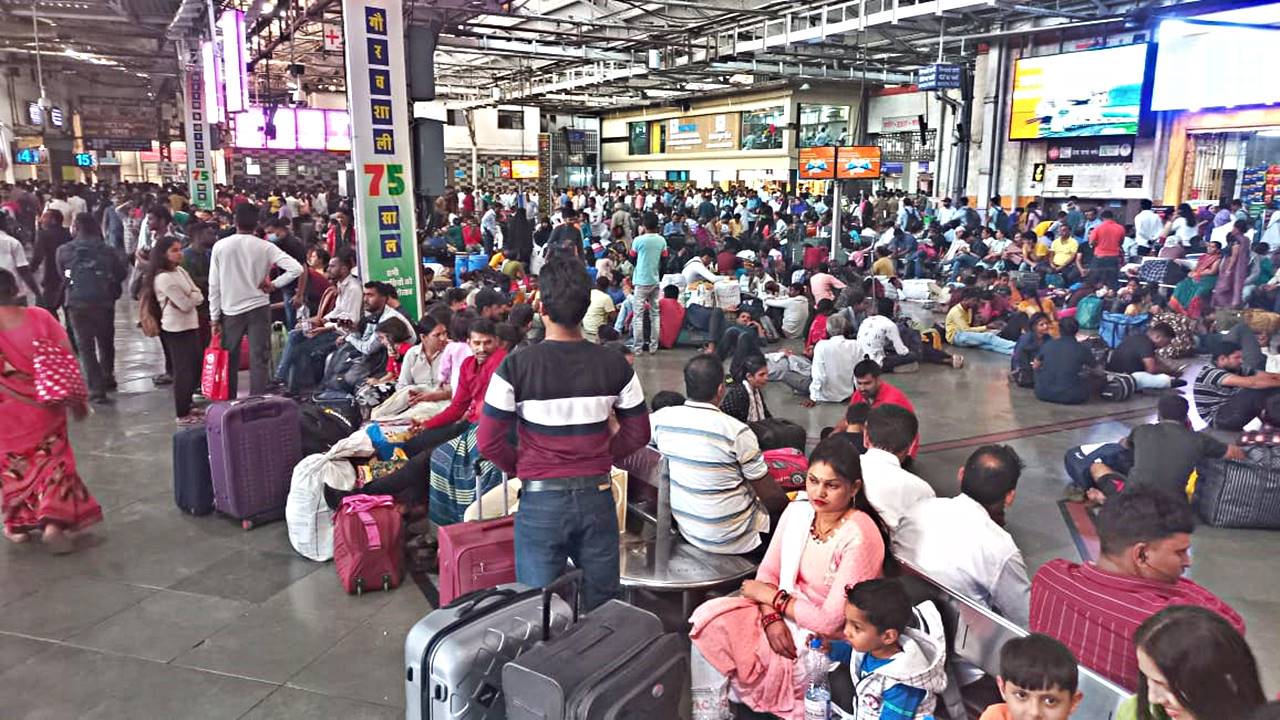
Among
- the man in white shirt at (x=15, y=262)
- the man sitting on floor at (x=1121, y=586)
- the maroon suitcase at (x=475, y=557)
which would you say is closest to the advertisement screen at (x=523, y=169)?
the man in white shirt at (x=15, y=262)

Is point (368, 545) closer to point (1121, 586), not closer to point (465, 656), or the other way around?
point (465, 656)

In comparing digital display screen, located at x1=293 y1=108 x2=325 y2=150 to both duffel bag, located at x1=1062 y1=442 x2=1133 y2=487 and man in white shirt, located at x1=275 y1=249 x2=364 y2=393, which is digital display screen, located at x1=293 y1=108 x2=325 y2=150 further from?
duffel bag, located at x1=1062 y1=442 x2=1133 y2=487

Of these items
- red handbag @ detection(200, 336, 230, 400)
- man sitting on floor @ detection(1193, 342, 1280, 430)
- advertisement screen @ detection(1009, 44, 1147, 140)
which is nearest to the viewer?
man sitting on floor @ detection(1193, 342, 1280, 430)

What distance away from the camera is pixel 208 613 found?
3848 mm

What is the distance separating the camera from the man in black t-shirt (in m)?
8.28

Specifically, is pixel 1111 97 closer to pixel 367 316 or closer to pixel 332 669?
pixel 367 316

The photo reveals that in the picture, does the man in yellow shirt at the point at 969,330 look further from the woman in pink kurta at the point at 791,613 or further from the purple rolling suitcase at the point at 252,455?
the purple rolling suitcase at the point at 252,455

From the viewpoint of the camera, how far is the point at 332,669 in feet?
11.1

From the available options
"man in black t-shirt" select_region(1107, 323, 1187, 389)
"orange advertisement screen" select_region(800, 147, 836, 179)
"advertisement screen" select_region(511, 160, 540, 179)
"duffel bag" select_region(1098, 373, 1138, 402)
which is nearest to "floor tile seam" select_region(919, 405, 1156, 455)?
"duffel bag" select_region(1098, 373, 1138, 402)

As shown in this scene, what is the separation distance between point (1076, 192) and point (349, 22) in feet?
52.1

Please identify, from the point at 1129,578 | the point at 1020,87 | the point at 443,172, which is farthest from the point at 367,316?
the point at 1020,87

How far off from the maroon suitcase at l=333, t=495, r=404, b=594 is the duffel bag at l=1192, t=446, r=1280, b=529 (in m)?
4.65

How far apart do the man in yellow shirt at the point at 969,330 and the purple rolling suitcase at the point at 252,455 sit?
831cm

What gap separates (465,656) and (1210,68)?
17937mm
